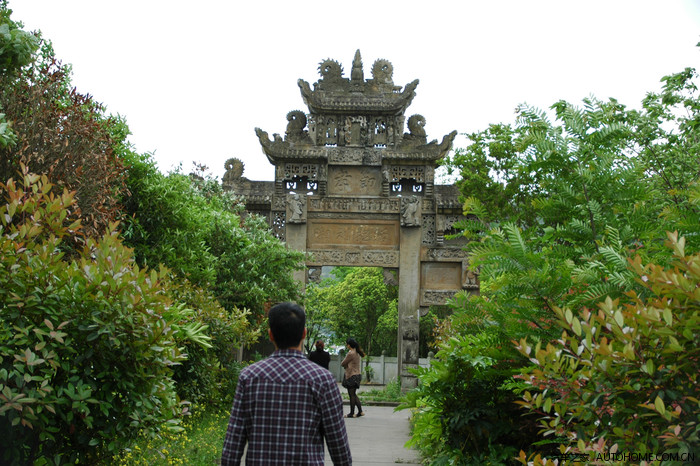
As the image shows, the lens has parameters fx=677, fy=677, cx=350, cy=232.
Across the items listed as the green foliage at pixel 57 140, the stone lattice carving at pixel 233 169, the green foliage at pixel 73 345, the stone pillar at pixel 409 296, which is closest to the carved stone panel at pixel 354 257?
the stone pillar at pixel 409 296

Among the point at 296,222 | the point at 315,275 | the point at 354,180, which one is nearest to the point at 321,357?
the point at 315,275

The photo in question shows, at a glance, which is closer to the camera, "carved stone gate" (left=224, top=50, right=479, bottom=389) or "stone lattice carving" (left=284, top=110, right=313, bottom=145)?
"carved stone gate" (left=224, top=50, right=479, bottom=389)

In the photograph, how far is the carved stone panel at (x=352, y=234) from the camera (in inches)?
798

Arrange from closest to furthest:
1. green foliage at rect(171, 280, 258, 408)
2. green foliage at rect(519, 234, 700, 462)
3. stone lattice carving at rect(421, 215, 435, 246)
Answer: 1. green foliage at rect(519, 234, 700, 462)
2. green foliage at rect(171, 280, 258, 408)
3. stone lattice carving at rect(421, 215, 435, 246)

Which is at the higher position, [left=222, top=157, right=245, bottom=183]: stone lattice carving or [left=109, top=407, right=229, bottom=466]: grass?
[left=222, top=157, right=245, bottom=183]: stone lattice carving

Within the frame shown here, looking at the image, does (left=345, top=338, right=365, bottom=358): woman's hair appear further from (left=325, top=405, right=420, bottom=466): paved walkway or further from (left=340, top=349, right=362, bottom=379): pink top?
(left=325, top=405, right=420, bottom=466): paved walkway

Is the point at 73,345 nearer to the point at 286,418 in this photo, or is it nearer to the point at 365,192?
the point at 286,418

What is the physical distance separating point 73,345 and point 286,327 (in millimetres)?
2067

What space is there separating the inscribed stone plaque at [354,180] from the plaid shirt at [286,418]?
1700cm

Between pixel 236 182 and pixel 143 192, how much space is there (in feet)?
31.6

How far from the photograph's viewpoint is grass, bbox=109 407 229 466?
6.50m

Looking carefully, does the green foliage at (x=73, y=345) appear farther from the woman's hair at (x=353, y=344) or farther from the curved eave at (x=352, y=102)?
the curved eave at (x=352, y=102)

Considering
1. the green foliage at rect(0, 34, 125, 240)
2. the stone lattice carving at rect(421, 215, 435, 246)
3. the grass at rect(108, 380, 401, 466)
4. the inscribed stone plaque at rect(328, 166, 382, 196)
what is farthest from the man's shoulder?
the inscribed stone plaque at rect(328, 166, 382, 196)

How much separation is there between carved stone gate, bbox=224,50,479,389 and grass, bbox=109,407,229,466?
363 inches
